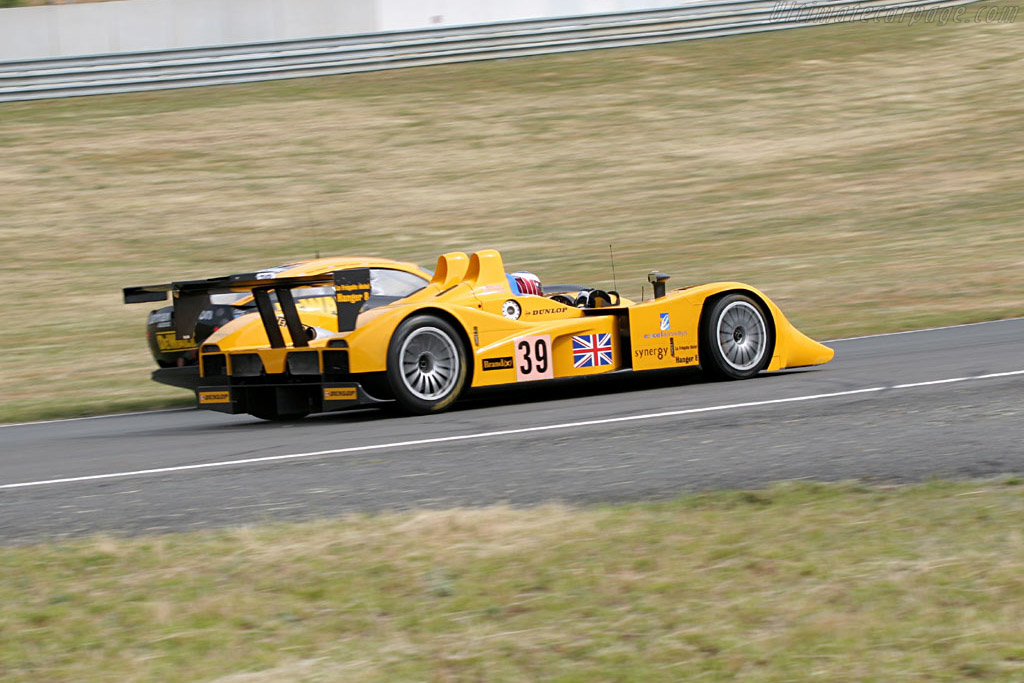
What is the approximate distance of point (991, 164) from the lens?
24.2m

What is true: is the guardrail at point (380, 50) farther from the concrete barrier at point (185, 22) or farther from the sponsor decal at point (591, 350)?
the sponsor decal at point (591, 350)

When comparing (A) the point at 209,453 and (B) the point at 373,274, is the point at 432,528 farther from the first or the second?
(B) the point at 373,274

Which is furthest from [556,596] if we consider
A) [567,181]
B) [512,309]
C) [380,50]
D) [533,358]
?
[380,50]

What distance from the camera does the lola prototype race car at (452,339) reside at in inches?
360

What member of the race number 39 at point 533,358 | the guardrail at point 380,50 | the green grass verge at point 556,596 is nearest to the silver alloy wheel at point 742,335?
the race number 39 at point 533,358

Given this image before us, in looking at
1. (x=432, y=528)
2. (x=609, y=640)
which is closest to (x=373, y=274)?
(x=432, y=528)

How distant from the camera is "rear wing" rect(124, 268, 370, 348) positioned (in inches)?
361

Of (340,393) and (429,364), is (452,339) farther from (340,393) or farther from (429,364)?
(340,393)

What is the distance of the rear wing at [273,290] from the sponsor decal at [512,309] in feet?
3.43

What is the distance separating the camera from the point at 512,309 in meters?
9.75

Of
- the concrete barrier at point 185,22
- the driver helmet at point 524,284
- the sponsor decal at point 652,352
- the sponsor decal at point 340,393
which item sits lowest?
the sponsor decal at point 340,393

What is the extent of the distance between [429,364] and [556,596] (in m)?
5.07

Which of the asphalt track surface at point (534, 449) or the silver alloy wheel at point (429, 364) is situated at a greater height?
the silver alloy wheel at point (429, 364)

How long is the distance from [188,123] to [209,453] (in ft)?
63.4
